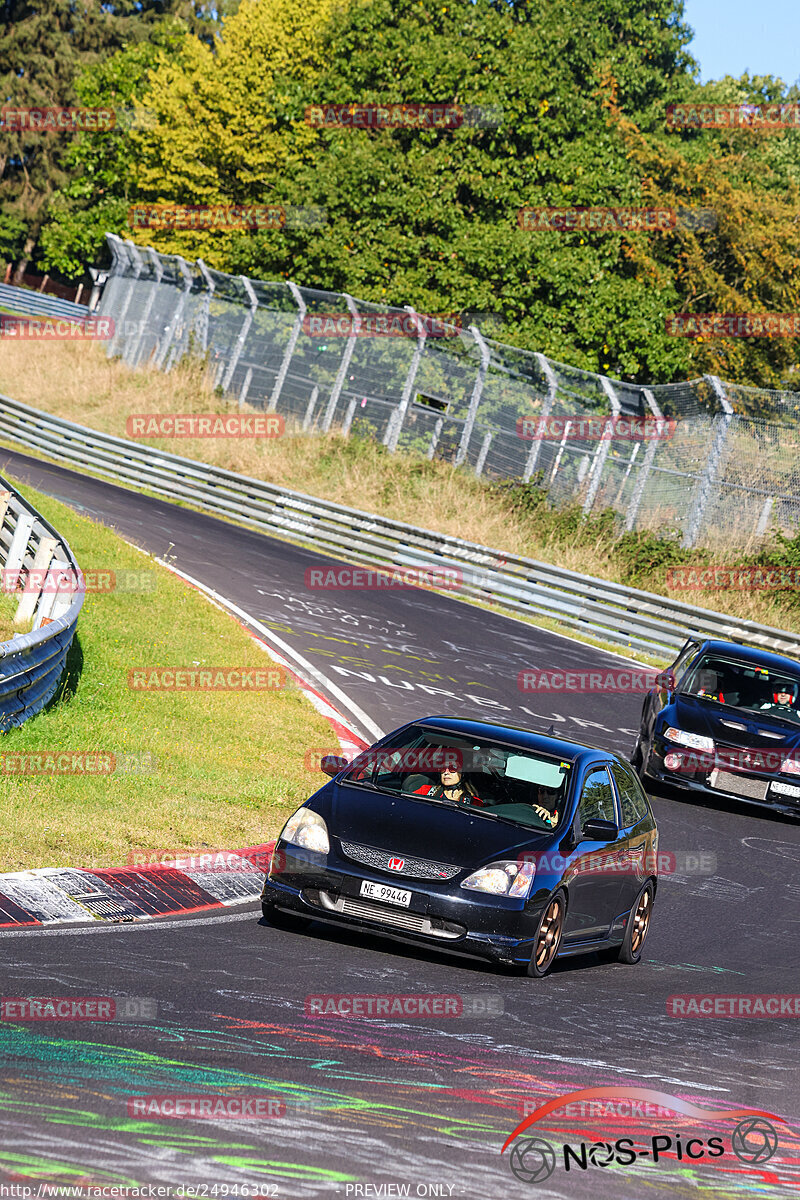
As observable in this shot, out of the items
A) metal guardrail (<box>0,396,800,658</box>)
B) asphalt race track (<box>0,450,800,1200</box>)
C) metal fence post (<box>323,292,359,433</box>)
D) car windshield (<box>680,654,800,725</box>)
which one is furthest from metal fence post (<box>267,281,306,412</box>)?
asphalt race track (<box>0,450,800,1200</box>)

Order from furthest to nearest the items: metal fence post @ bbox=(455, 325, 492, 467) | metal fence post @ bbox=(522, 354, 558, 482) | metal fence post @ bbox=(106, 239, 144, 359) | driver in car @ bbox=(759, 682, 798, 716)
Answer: metal fence post @ bbox=(106, 239, 144, 359)
metal fence post @ bbox=(455, 325, 492, 467)
metal fence post @ bbox=(522, 354, 558, 482)
driver in car @ bbox=(759, 682, 798, 716)

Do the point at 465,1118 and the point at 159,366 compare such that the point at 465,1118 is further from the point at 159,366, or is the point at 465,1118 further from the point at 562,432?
the point at 159,366

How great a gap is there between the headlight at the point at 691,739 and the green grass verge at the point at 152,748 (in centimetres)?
347

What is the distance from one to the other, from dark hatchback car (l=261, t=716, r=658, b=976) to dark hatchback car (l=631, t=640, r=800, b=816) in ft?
16.8

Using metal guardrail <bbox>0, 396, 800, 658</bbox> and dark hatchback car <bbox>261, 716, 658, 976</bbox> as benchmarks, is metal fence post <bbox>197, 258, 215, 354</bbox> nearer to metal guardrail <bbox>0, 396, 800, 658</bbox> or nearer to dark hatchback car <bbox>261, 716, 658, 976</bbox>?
metal guardrail <bbox>0, 396, 800, 658</bbox>

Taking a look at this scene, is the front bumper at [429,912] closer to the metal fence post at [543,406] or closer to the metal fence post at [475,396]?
the metal fence post at [543,406]

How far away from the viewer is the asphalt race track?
5.04 m

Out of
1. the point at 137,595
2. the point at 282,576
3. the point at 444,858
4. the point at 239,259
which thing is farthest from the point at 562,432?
the point at 444,858

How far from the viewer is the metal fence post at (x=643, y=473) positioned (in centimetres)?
2831

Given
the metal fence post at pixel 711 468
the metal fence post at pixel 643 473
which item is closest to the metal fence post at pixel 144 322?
the metal fence post at pixel 643 473

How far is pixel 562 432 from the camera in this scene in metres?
29.6

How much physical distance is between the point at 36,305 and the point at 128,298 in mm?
32838

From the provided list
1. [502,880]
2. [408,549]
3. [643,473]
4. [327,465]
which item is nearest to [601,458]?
[643,473]

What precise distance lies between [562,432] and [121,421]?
1334 cm
